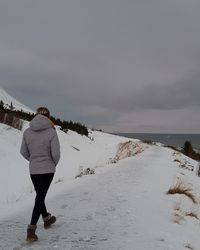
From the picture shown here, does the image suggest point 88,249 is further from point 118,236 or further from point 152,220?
point 152,220

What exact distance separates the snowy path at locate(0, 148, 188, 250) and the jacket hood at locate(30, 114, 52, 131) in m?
1.82

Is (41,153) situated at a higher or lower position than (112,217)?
higher

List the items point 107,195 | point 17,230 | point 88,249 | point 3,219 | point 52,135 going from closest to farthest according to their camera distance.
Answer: point 88,249 < point 52,135 < point 17,230 < point 3,219 < point 107,195

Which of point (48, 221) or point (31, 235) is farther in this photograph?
point (48, 221)

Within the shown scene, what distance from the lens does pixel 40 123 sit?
589 centimetres

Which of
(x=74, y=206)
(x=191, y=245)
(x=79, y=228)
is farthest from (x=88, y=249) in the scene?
A: (x=74, y=206)

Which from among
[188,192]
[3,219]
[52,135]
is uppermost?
[52,135]

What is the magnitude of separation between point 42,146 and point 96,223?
180cm

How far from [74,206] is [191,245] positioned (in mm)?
3161

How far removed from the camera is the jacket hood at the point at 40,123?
232 inches

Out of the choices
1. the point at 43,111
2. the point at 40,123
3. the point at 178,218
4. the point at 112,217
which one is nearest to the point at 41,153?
the point at 40,123

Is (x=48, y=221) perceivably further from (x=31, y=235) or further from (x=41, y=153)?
(x=41, y=153)

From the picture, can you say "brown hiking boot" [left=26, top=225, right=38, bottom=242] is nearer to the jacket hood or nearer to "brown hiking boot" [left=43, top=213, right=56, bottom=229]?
"brown hiking boot" [left=43, top=213, right=56, bottom=229]

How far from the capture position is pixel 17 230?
6.39 meters
